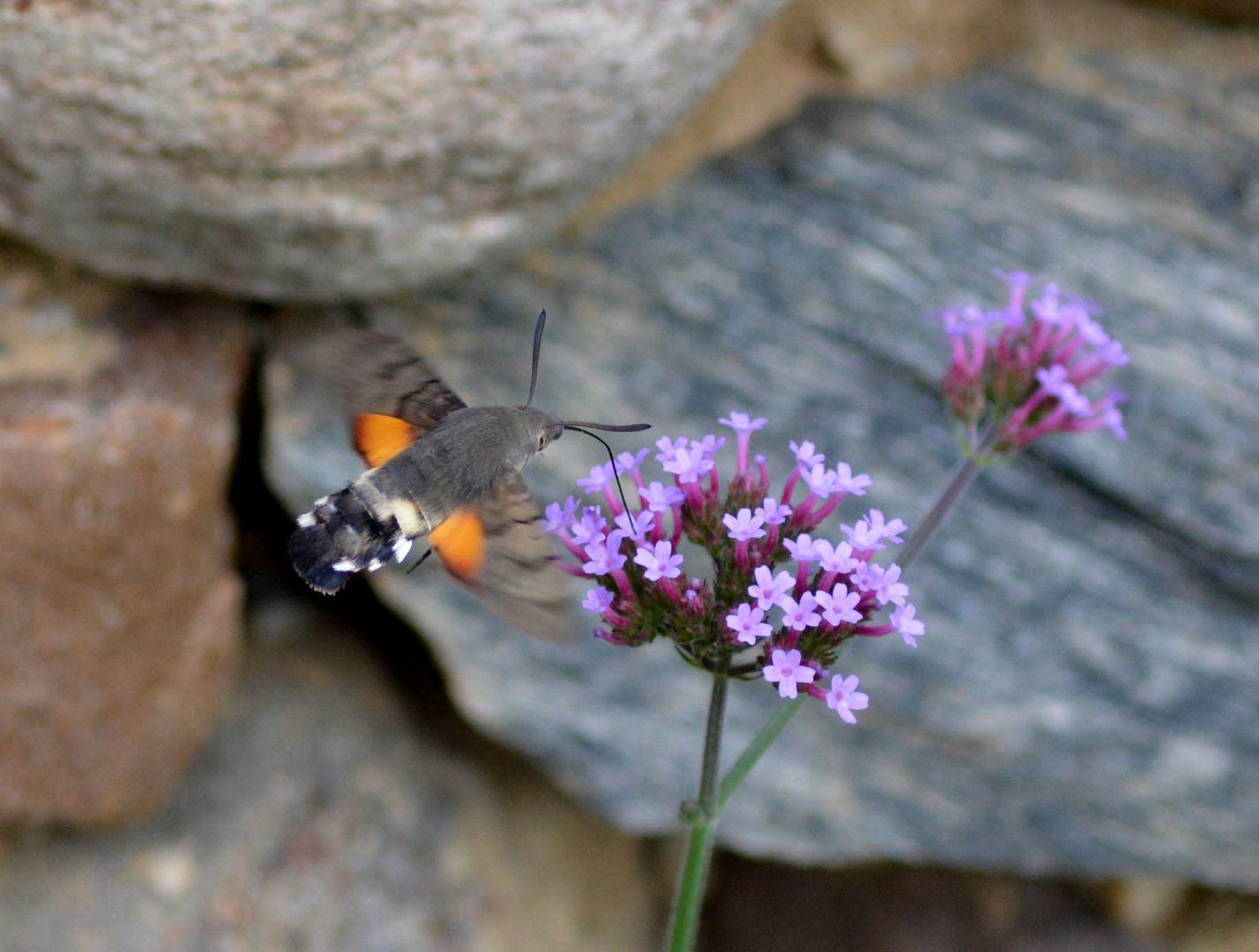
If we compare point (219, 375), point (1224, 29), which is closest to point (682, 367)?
point (219, 375)

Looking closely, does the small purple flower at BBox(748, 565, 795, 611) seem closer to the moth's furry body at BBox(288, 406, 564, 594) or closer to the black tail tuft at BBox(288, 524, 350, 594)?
the moth's furry body at BBox(288, 406, 564, 594)

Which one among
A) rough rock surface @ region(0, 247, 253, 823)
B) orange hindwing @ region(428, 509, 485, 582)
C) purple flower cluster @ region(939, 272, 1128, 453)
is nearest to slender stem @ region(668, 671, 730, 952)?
orange hindwing @ region(428, 509, 485, 582)

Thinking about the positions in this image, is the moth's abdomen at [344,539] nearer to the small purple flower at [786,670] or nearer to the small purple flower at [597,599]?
the small purple flower at [597,599]

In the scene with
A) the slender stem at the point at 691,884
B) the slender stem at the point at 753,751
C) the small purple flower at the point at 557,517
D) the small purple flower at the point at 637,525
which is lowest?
the slender stem at the point at 691,884

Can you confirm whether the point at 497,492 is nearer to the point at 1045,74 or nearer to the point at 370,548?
the point at 370,548

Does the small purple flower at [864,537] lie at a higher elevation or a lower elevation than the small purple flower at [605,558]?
higher

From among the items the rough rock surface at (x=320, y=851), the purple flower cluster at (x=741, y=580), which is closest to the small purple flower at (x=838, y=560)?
the purple flower cluster at (x=741, y=580)

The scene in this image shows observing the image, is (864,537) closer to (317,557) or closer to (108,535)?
(317,557)
